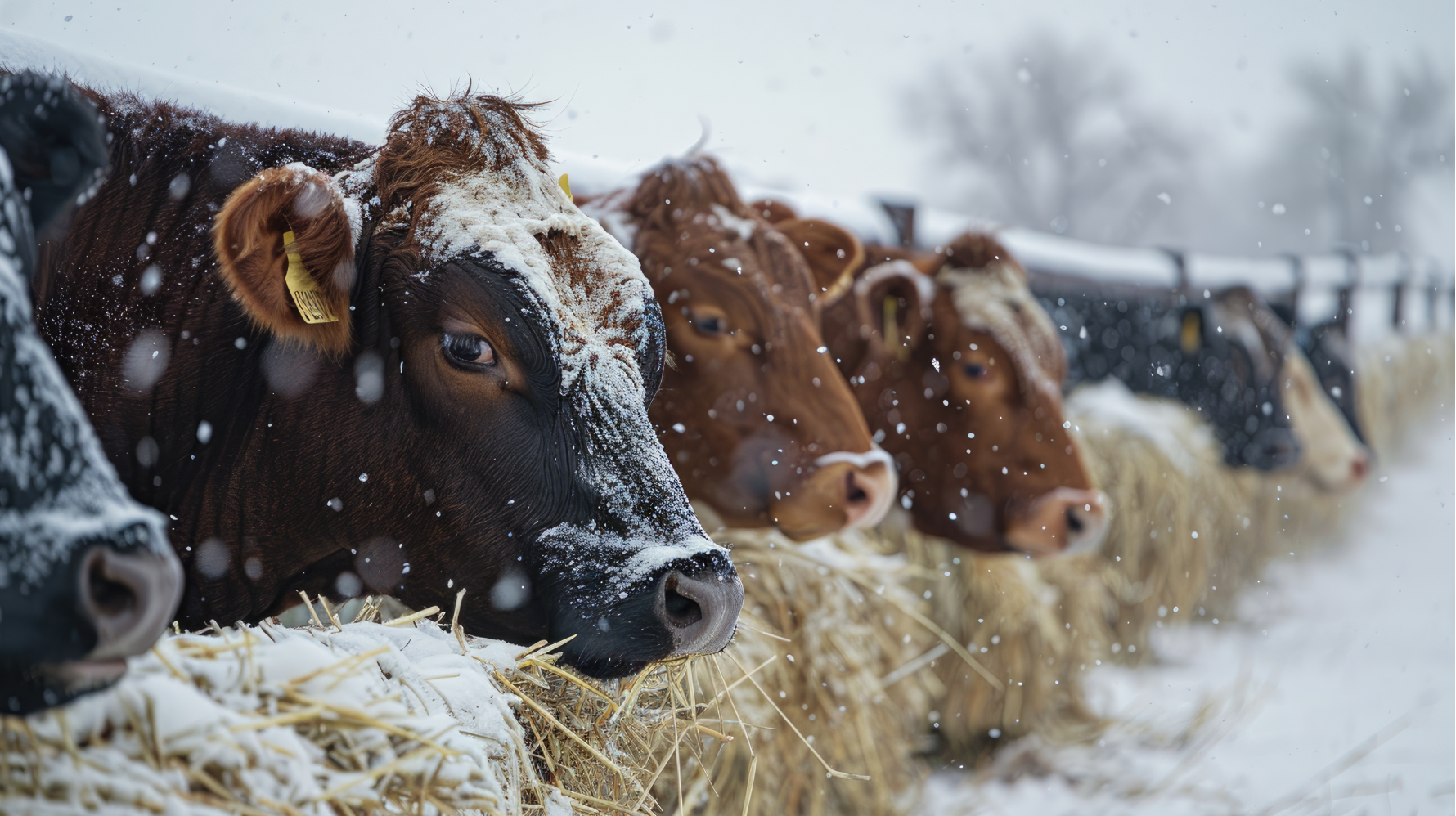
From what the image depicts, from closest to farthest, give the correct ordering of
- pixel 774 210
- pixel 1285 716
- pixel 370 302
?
1. pixel 370 302
2. pixel 774 210
3. pixel 1285 716

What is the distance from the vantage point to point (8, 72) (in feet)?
4.58

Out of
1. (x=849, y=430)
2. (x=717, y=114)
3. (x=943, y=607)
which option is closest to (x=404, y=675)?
(x=849, y=430)

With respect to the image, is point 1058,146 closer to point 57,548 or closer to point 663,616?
point 663,616

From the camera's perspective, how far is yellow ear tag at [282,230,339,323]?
54.2 inches

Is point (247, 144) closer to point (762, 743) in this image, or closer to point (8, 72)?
point (8, 72)

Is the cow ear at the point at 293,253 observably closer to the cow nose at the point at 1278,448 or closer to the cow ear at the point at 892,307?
the cow ear at the point at 892,307

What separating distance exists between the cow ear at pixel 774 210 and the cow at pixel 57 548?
2128 mm

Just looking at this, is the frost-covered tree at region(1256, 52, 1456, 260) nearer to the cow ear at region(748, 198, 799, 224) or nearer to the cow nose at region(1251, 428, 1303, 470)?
the cow nose at region(1251, 428, 1303, 470)

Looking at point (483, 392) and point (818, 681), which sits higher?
point (483, 392)

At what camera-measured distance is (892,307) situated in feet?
11.0

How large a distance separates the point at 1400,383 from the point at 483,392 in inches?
477

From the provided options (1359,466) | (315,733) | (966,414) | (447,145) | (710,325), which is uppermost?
(447,145)

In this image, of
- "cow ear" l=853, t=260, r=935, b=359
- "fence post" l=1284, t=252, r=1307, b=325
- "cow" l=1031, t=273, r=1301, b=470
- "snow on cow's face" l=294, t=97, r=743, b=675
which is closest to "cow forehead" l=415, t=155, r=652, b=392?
"snow on cow's face" l=294, t=97, r=743, b=675

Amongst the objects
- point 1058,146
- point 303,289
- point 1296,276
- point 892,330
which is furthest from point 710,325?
point 1058,146
